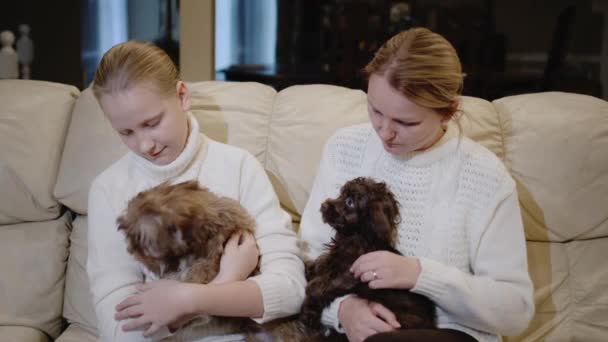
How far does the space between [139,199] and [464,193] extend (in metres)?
0.85

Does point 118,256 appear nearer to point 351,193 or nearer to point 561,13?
point 351,193

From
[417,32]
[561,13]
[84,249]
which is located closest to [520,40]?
[561,13]

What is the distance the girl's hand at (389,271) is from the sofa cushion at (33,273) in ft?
4.07

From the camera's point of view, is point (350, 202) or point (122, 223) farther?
point (350, 202)

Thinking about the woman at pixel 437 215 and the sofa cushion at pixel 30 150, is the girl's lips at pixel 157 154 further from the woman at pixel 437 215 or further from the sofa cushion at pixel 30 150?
the sofa cushion at pixel 30 150

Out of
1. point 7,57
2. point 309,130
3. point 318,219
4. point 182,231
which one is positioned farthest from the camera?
point 7,57

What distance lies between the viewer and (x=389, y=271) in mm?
1592

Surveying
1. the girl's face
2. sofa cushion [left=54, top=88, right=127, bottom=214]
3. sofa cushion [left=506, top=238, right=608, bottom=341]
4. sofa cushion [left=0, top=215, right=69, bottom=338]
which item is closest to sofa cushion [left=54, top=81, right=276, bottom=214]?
sofa cushion [left=54, top=88, right=127, bottom=214]

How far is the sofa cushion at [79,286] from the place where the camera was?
224 cm

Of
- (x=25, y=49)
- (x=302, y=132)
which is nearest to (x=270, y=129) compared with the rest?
(x=302, y=132)

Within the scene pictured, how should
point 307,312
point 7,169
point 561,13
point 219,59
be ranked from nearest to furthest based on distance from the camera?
1. point 307,312
2. point 7,169
3. point 561,13
4. point 219,59

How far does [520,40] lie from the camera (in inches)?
134

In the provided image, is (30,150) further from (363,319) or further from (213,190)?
(363,319)

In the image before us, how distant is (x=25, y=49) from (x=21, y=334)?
213cm
